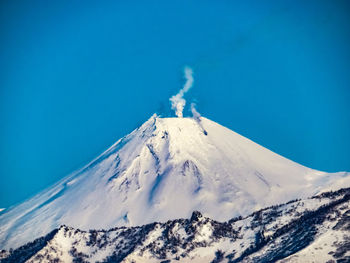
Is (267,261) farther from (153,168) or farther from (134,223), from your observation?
(153,168)

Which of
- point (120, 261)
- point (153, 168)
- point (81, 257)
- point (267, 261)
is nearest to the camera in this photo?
point (267, 261)

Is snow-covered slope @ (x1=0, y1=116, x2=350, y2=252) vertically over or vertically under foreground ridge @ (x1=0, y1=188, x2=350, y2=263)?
over

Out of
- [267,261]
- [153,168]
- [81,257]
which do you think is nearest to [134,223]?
[153,168]

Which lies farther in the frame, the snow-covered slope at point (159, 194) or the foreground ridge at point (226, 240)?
the snow-covered slope at point (159, 194)

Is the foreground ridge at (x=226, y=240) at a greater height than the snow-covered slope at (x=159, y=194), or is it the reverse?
the snow-covered slope at (x=159, y=194)

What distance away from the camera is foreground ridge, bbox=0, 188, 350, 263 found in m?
84.8

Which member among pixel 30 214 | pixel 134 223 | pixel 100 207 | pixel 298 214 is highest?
pixel 30 214

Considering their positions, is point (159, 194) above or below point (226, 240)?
above

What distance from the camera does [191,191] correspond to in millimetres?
181000

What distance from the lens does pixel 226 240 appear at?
99.3m

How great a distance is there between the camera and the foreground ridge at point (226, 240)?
278 ft

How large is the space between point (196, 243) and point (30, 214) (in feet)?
338

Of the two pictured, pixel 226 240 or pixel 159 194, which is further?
pixel 159 194

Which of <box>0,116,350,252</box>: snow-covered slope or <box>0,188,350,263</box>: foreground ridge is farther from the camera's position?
<box>0,116,350,252</box>: snow-covered slope
